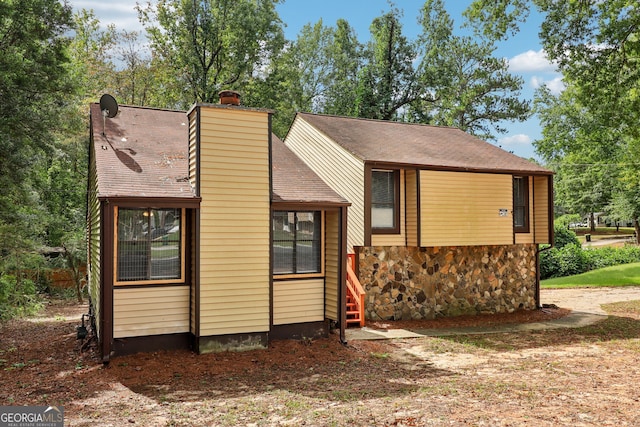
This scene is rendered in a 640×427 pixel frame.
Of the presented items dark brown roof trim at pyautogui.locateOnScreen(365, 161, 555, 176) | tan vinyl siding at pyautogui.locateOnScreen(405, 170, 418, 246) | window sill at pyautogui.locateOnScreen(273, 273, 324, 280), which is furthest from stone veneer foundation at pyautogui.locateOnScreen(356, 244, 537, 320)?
window sill at pyautogui.locateOnScreen(273, 273, 324, 280)

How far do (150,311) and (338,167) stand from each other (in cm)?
672

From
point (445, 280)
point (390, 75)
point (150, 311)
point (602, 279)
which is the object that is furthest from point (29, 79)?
point (602, 279)

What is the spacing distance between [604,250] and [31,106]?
93.9 feet

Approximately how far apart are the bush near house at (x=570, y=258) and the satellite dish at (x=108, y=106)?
71.3 ft

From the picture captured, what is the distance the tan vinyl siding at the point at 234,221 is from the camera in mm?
9023

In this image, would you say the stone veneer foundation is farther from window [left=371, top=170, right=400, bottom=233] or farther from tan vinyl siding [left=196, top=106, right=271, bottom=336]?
tan vinyl siding [left=196, top=106, right=271, bottom=336]

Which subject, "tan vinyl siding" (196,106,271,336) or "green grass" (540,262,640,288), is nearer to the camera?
"tan vinyl siding" (196,106,271,336)

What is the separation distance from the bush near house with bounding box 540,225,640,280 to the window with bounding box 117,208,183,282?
70.1 feet

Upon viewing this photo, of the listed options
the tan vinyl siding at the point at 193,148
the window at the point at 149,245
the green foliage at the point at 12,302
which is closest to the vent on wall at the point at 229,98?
the tan vinyl siding at the point at 193,148

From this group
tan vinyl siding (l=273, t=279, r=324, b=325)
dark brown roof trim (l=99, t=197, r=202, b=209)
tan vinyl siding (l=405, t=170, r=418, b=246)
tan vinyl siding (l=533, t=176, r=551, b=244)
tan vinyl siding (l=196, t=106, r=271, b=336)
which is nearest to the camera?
dark brown roof trim (l=99, t=197, r=202, b=209)

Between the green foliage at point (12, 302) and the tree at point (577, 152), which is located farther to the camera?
the tree at point (577, 152)

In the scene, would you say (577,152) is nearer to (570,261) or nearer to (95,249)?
(570,261)

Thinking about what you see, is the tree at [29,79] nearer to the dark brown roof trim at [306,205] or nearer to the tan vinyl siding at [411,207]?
the dark brown roof trim at [306,205]

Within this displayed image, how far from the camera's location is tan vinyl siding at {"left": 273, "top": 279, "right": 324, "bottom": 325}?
10.0 metres
